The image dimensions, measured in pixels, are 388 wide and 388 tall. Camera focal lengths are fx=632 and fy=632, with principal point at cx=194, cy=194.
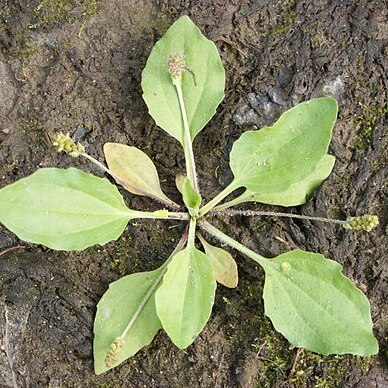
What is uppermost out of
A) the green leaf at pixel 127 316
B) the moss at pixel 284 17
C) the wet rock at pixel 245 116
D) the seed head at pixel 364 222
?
the moss at pixel 284 17

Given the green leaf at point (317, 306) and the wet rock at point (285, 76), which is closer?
the green leaf at point (317, 306)

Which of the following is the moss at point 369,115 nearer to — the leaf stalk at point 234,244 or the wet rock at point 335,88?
the wet rock at point 335,88

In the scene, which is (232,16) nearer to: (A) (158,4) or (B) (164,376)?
(A) (158,4)

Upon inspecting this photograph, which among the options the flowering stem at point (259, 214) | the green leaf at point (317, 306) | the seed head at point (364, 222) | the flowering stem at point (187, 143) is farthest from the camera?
the flowering stem at point (187, 143)

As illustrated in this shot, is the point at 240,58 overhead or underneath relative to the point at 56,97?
overhead

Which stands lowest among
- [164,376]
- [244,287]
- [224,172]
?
[164,376]

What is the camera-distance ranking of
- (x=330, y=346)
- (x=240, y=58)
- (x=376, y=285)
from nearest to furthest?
(x=330, y=346) < (x=376, y=285) < (x=240, y=58)

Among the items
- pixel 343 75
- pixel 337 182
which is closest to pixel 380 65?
pixel 343 75

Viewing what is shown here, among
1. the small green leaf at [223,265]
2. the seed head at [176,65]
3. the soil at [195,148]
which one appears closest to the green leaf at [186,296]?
the small green leaf at [223,265]

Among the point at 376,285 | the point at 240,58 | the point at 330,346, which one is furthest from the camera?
the point at 240,58
